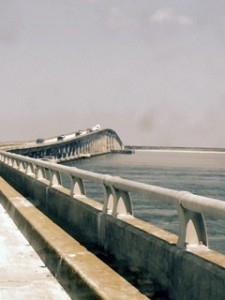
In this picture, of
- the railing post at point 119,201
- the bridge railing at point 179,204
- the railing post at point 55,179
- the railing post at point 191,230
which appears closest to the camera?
the bridge railing at point 179,204

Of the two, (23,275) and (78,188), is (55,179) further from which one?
(23,275)

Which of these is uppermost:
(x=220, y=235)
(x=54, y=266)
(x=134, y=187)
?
(x=134, y=187)

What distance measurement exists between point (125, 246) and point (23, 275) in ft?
4.69

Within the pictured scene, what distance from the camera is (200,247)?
4.98 metres

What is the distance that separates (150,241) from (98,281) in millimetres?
704

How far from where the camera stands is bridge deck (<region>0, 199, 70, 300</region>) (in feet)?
19.7

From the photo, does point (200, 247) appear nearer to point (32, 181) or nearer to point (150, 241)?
point (150, 241)

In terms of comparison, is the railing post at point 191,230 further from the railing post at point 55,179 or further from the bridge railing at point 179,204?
the railing post at point 55,179

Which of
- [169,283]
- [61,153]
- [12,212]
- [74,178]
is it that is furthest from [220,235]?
[61,153]

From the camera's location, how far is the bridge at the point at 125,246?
15.3ft

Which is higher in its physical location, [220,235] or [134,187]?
[134,187]

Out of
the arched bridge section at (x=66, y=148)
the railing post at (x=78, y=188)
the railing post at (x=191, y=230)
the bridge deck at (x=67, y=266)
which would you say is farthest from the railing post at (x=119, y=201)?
the arched bridge section at (x=66, y=148)

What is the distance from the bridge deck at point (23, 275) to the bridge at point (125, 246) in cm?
13

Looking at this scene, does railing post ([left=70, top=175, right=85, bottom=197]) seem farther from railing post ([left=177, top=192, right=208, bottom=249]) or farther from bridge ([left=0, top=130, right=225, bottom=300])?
railing post ([left=177, top=192, right=208, bottom=249])
